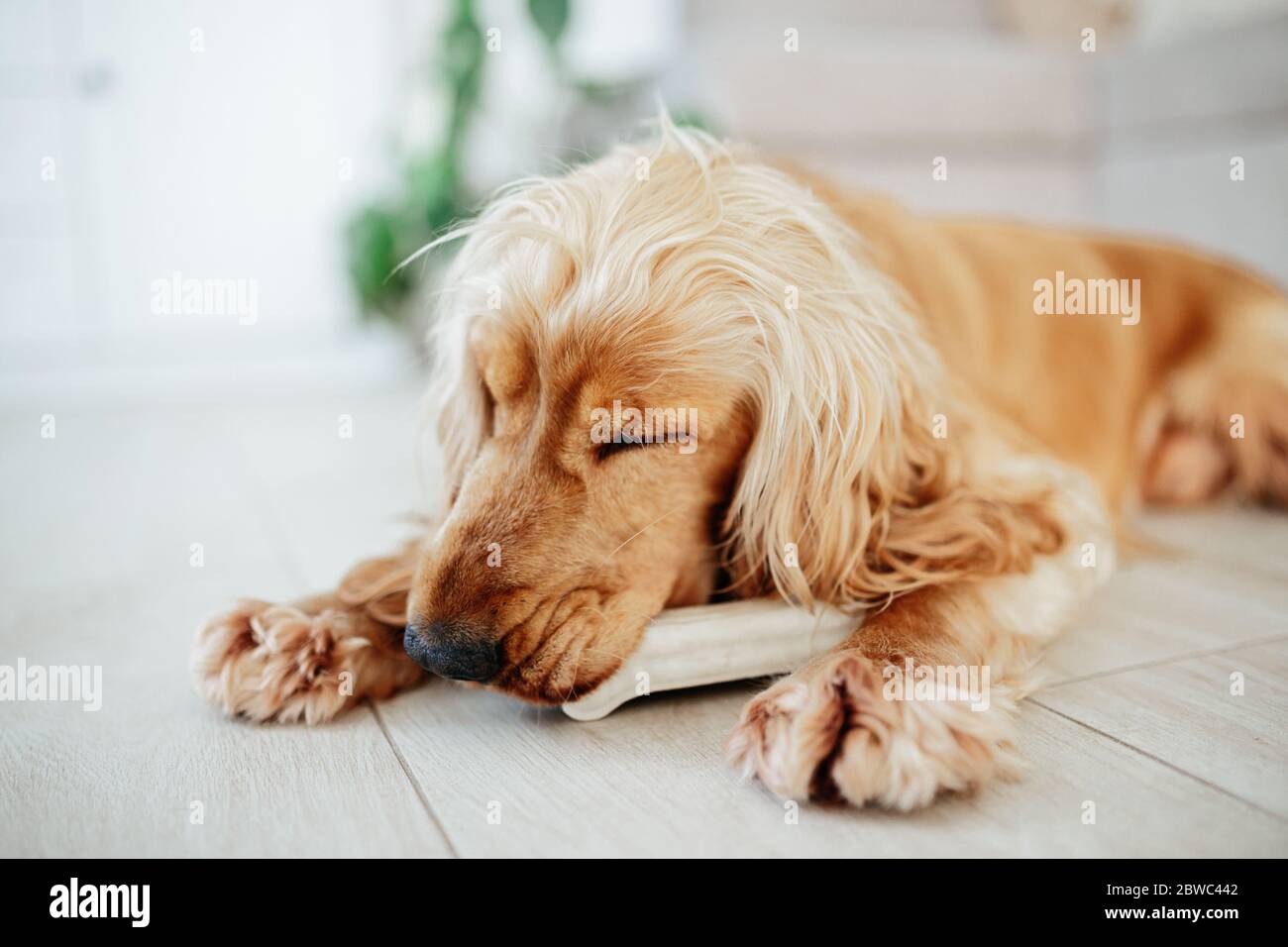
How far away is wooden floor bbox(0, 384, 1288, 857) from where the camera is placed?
1.10 metres

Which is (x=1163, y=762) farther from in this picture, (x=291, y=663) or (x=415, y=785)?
(x=291, y=663)

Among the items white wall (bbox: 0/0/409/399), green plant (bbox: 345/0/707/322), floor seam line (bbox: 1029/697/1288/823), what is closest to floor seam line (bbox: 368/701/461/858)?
floor seam line (bbox: 1029/697/1288/823)

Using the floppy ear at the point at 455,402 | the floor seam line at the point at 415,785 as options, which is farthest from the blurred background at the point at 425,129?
the floor seam line at the point at 415,785

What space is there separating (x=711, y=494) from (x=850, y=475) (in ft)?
0.71

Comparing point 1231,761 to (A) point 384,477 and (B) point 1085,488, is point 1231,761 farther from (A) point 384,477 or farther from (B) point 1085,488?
(A) point 384,477

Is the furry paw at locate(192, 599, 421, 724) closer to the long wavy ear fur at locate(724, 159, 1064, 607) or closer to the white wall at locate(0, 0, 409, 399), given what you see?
the long wavy ear fur at locate(724, 159, 1064, 607)

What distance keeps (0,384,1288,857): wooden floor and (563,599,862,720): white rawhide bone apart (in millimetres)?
48

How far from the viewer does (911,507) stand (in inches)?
65.9

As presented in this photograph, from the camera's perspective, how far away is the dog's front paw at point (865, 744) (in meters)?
1.13

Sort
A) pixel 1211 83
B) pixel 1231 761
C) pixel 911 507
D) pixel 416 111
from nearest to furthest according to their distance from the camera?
pixel 1231 761, pixel 911 507, pixel 1211 83, pixel 416 111

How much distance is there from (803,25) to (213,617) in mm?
5453

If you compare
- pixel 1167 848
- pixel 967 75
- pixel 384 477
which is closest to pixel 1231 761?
pixel 1167 848

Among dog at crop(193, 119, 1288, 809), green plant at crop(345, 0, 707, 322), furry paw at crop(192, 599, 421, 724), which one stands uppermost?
A: green plant at crop(345, 0, 707, 322)
